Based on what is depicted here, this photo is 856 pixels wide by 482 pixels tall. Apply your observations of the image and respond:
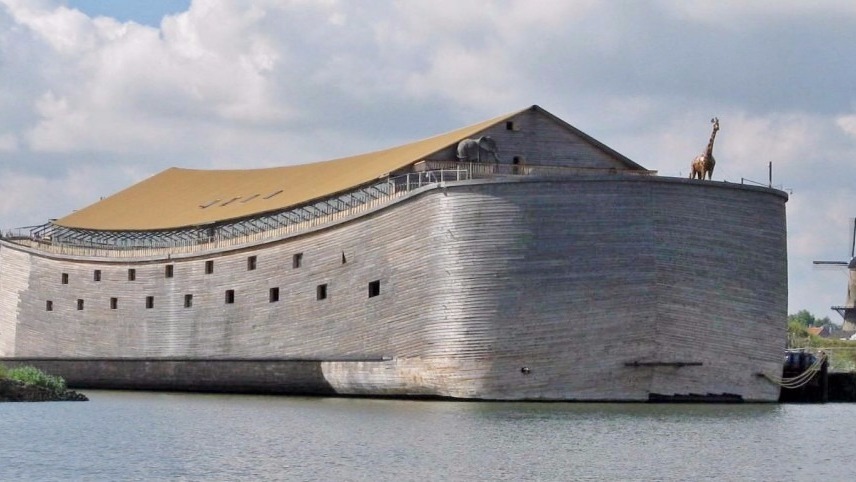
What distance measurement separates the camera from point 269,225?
181ft

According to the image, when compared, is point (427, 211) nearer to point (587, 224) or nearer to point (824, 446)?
point (587, 224)

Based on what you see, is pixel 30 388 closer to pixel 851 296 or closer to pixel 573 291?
pixel 573 291

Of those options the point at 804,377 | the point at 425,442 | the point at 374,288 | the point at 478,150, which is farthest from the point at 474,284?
the point at 804,377

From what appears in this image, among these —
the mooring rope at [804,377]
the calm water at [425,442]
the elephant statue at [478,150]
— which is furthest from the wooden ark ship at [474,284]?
the mooring rope at [804,377]

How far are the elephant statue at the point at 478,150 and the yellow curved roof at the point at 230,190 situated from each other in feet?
1.83

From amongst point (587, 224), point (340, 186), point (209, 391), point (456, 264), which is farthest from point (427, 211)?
point (209, 391)

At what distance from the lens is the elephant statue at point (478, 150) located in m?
48.8

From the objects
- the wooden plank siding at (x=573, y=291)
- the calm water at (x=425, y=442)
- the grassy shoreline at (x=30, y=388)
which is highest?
the wooden plank siding at (x=573, y=291)

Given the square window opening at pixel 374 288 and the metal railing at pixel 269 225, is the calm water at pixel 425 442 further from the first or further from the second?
the metal railing at pixel 269 225

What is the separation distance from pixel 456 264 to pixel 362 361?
17.7 ft

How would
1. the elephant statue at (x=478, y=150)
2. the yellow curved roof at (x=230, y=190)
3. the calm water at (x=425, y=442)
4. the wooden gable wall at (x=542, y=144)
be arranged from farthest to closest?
the yellow curved roof at (x=230, y=190) → the wooden gable wall at (x=542, y=144) → the elephant statue at (x=478, y=150) → the calm water at (x=425, y=442)

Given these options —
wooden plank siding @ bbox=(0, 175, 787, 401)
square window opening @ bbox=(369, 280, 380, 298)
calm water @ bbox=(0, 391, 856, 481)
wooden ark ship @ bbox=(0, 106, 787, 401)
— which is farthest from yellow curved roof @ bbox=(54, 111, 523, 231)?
calm water @ bbox=(0, 391, 856, 481)

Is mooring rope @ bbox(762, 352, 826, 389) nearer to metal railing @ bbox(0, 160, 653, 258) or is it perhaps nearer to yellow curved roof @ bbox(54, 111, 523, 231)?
metal railing @ bbox(0, 160, 653, 258)

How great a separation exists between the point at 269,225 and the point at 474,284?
563 inches
